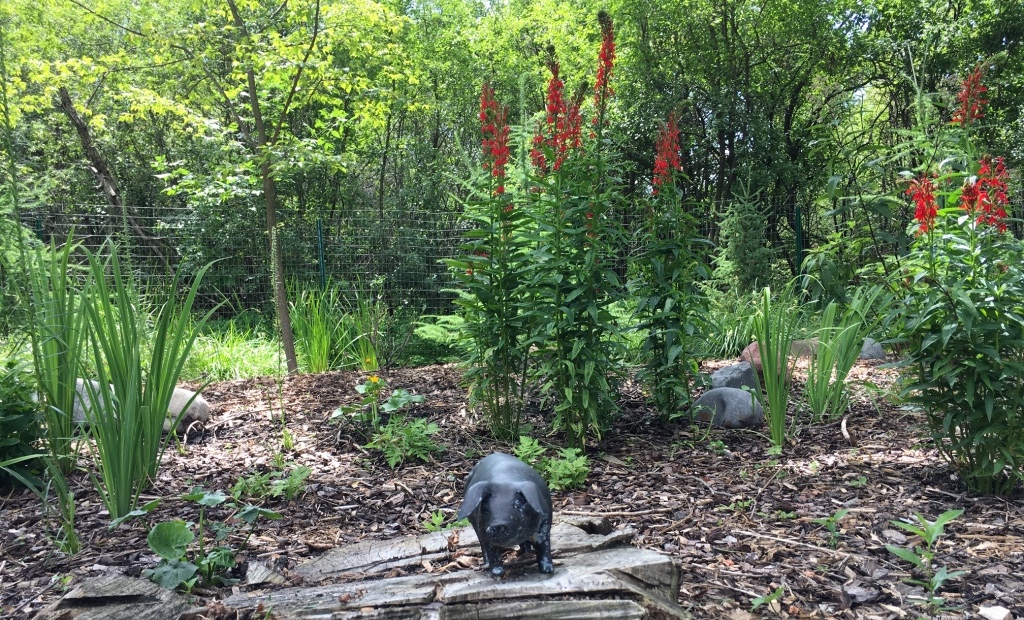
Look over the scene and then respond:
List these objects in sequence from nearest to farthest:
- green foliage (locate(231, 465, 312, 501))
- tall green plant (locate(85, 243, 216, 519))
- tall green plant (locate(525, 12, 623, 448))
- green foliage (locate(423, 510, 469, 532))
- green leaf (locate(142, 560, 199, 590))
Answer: green leaf (locate(142, 560, 199, 590)) → tall green plant (locate(85, 243, 216, 519)) → green foliage (locate(423, 510, 469, 532)) → green foliage (locate(231, 465, 312, 501)) → tall green plant (locate(525, 12, 623, 448))

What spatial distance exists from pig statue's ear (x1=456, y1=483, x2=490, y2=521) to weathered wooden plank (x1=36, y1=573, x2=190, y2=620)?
2.81 ft

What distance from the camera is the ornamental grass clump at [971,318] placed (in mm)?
2602

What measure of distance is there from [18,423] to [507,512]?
2333 millimetres

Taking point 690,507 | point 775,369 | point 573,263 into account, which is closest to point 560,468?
point 690,507

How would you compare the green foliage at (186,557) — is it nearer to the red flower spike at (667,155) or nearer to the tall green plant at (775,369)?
the tall green plant at (775,369)

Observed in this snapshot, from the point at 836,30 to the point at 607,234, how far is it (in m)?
9.03

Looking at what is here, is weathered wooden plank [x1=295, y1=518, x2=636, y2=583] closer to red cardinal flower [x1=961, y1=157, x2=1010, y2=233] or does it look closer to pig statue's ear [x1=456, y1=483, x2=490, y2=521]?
pig statue's ear [x1=456, y1=483, x2=490, y2=521]

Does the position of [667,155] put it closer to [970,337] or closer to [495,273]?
[495,273]

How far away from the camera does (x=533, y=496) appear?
6.08ft

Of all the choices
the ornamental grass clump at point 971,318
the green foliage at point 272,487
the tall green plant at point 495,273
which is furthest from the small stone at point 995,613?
the green foliage at point 272,487

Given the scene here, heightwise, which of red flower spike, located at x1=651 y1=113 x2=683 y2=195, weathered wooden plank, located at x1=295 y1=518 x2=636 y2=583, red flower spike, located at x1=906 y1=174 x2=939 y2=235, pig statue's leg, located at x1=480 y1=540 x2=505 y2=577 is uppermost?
red flower spike, located at x1=651 y1=113 x2=683 y2=195

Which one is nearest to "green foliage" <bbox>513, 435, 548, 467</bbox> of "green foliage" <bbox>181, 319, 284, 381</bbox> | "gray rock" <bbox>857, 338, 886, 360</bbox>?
"green foliage" <bbox>181, 319, 284, 381</bbox>

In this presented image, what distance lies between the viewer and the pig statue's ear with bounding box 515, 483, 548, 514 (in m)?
1.83

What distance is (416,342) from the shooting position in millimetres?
7305
